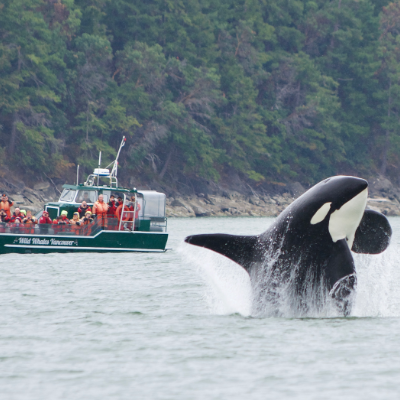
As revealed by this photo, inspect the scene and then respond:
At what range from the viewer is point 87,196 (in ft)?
101

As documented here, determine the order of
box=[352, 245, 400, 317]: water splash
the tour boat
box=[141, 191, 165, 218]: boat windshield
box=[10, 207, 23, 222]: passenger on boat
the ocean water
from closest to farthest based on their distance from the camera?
1. the ocean water
2. box=[352, 245, 400, 317]: water splash
3. the tour boat
4. box=[10, 207, 23, 222]: passenger on boat
5. box=[141, 191, 165, 218]: boat windshield

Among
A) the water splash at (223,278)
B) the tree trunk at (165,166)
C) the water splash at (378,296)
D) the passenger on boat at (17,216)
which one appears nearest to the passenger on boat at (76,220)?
the passenger on boat at (17,216)

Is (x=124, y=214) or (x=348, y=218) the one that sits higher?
(x=348, y=218)

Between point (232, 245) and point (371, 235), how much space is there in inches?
83.5

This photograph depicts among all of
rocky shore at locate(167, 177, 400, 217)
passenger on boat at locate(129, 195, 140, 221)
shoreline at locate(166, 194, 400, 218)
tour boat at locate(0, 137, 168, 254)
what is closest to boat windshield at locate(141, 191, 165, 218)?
tour boat at locate(0, 137, 168, 254)

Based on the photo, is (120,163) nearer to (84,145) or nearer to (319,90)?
(84,145)

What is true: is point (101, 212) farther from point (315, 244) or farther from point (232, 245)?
point (315, 244)

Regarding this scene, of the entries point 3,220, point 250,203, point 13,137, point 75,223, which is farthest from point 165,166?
point 3,220

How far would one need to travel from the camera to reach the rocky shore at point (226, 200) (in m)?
62.6

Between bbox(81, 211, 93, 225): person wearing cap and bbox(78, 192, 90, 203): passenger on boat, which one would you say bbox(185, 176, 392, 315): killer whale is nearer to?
bbox(81, 211, 93, 225): person wearing cap

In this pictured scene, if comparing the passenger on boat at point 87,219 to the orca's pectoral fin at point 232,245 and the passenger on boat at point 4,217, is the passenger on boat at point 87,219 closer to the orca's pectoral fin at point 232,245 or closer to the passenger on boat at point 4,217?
the passenger on boat at point 4,217

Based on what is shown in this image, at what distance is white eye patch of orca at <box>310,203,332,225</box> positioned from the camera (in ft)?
37.4

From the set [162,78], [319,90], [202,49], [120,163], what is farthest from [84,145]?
[319,90]

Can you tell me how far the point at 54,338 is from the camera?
515 inches
